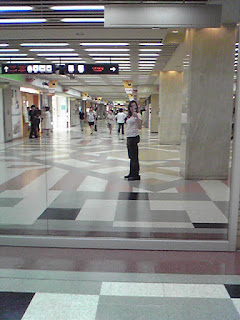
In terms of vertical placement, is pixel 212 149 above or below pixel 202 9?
below

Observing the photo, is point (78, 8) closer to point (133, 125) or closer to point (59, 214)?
point (133, 125)

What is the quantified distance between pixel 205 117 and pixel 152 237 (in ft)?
12.9

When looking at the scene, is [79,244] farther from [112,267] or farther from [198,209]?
[198,209]

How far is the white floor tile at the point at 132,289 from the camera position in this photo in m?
2.86

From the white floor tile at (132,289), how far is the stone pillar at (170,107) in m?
12.4

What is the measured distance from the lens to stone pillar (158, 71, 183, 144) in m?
15.0

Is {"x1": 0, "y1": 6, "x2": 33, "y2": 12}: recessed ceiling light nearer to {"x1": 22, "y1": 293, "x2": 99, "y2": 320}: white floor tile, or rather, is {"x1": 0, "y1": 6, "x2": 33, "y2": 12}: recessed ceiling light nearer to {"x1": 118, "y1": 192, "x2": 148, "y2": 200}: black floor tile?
{"x1": 118, "y1": 192, "x2": 148, "y2": 200}: black floor tile

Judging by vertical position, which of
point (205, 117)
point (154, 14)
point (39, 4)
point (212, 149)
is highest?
point (39, 4)

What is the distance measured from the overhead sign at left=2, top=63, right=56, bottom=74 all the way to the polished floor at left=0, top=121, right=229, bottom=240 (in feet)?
7.46

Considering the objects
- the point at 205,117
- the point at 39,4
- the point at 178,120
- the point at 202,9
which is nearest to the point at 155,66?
the point at 178,120

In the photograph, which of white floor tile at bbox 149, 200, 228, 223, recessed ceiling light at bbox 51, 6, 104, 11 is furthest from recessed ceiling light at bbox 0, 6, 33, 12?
white floor tile at bbox 149, 200, 228, 223

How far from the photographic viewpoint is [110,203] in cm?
541

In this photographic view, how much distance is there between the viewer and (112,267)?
3334mm

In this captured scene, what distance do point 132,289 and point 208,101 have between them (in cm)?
508
